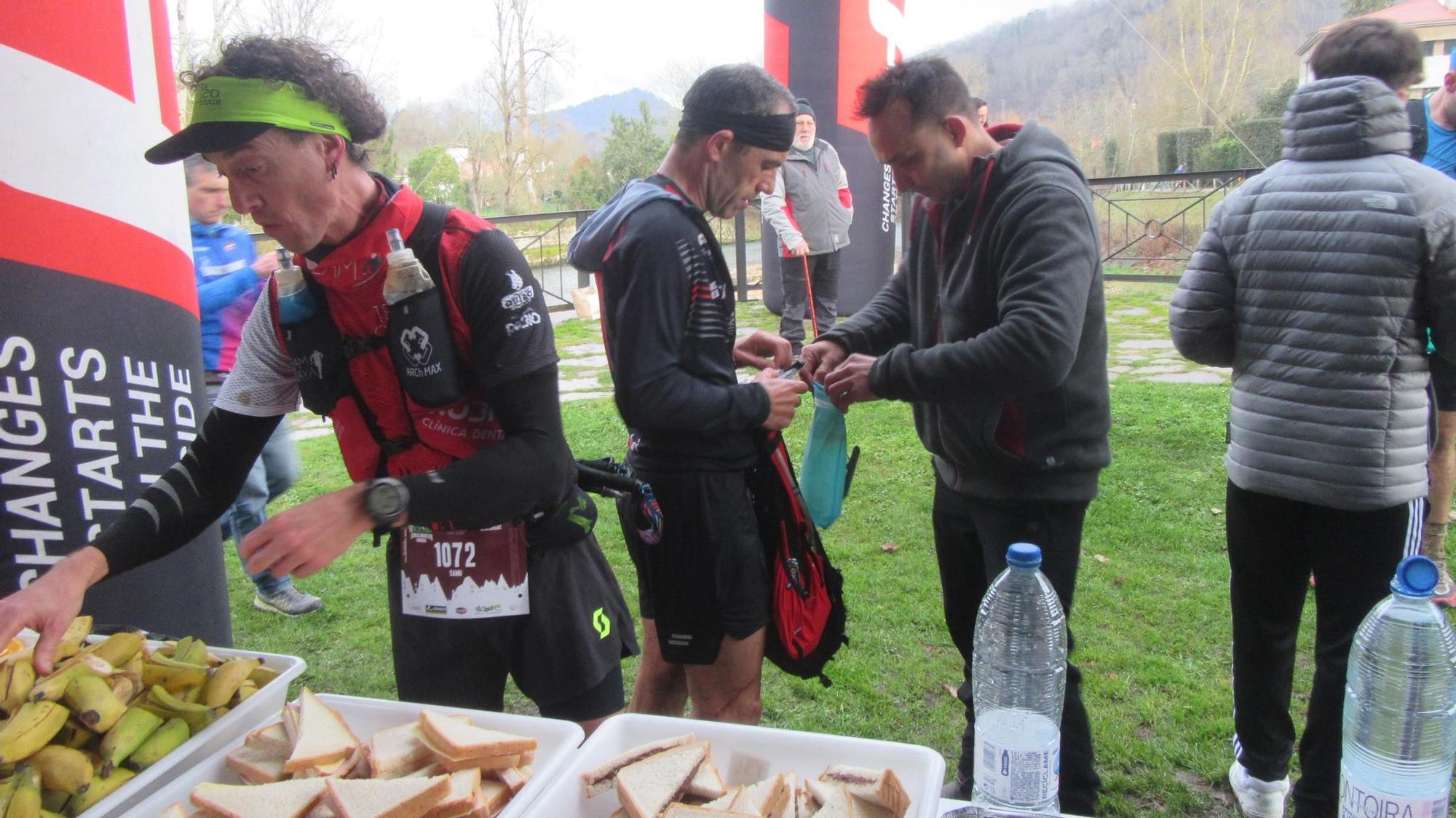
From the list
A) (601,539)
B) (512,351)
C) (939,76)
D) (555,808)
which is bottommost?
(601,539)

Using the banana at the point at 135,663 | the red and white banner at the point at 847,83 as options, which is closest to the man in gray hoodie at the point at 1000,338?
the banana at the point at 135,663

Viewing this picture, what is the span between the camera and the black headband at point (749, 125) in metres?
2.25

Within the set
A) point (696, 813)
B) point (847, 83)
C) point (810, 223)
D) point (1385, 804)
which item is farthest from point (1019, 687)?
point (847, 83)

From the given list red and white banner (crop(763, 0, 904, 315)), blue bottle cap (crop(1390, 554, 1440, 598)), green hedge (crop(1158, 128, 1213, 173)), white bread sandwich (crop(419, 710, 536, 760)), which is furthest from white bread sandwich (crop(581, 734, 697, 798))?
green hedge (crop(1158, 128, 1213, 173))

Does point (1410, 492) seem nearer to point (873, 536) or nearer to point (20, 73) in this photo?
point (873, 536)

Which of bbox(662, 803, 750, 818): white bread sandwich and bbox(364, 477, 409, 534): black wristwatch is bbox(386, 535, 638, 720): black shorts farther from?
bbox(662, 803, 750, 818): white bread sandwich

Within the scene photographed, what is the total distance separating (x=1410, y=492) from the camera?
7.09ft

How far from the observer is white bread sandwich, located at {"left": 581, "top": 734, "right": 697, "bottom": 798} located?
1389 mm

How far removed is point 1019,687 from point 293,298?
1.76 metres

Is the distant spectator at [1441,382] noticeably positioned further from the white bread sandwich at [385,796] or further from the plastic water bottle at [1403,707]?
the white bread sandwich at [385,796]

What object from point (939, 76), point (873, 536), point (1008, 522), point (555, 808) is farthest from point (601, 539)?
point (555, 808)

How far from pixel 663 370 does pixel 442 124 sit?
2853cm

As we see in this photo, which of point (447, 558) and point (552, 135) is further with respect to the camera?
point (552, 135)

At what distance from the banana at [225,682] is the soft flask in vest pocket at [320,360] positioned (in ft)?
1.56
